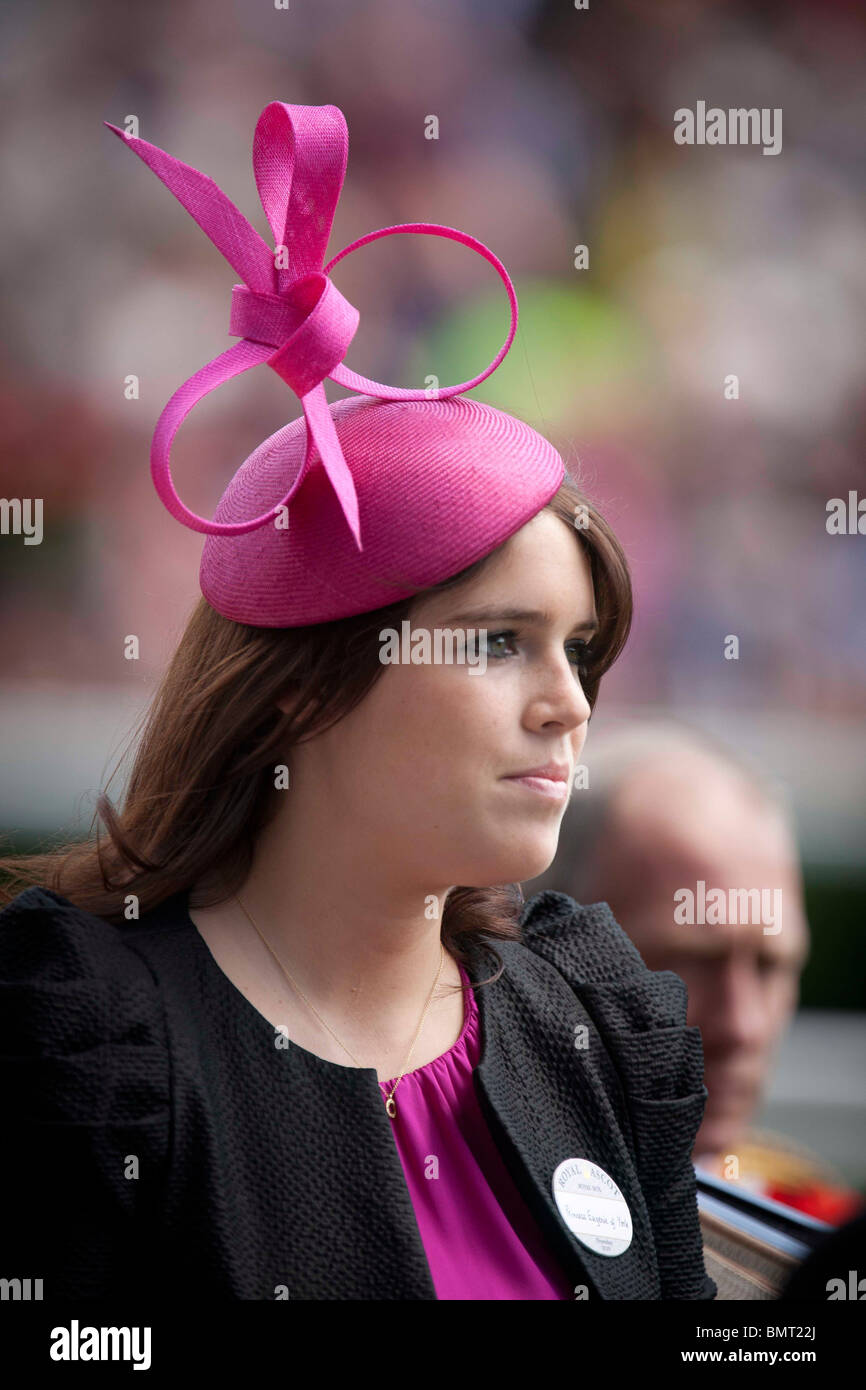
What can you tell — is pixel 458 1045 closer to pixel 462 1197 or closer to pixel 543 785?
pixel 462 1197

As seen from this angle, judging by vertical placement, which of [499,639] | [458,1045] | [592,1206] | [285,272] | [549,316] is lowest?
[592,1206]

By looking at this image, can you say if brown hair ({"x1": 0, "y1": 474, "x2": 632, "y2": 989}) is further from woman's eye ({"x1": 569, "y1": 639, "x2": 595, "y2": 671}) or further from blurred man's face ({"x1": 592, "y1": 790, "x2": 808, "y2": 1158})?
blurred man's face ({"x1": 592, "y1": 790, "x2": 808, "y2": 1158})

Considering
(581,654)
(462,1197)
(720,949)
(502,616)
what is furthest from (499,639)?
(720,949)

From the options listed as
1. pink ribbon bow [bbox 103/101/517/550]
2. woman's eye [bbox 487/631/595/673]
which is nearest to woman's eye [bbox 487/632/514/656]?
woman's eye [bbox 487/631/595/673]

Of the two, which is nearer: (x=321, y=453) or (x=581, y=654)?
(x=321, y=453)

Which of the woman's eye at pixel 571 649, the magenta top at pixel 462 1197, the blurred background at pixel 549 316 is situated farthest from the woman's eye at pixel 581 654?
the blurred background at pixel 549 316

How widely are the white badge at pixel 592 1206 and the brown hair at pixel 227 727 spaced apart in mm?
367

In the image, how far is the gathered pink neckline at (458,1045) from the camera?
108cm

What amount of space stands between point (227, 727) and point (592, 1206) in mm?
494

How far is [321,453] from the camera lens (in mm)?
970

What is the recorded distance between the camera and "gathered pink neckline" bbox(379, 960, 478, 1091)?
3.54 feet

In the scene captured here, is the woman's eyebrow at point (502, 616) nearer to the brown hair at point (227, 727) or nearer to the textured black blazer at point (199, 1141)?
the brown hair at point (227, 727)

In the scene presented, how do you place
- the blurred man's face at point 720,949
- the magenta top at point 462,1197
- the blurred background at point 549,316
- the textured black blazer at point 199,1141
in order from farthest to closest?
the blurred background at point 549,316 → the blurred man's face at point 720,949 → the magenta top at point 462,1197 → the textured black blazer at point 199,1141
